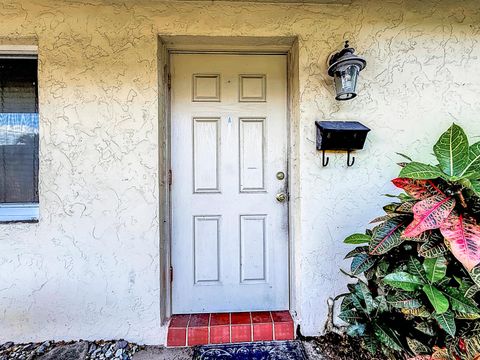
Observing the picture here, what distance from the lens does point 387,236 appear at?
151 cm

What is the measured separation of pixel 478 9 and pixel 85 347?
3.75 meters

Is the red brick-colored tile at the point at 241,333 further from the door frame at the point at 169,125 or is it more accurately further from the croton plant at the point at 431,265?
the croton plant at the point at 431,265

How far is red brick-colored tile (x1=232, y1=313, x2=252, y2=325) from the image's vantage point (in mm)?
2074

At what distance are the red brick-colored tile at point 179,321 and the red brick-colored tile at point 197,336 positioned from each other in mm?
83

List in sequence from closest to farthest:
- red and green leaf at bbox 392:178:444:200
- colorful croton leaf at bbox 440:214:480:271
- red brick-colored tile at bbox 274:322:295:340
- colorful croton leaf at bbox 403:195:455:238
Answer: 1. colorful croton leaf at bbox 440:214:480:271
2. colorful croton leaf at bbox 403:195:455:238
3. red and green leaf at bbox 392:178:444:200
4. red brick-colored tile at bbox 274:322:295:340

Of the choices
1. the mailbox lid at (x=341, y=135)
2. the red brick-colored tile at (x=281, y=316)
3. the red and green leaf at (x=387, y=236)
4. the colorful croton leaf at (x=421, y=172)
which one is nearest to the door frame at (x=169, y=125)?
the red brick-colored tile at (x=281, y=316)

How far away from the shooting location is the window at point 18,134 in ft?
6.81

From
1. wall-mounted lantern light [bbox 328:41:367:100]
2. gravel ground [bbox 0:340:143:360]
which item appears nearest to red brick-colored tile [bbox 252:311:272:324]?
gravel ground [bbox 0:340:143:360]

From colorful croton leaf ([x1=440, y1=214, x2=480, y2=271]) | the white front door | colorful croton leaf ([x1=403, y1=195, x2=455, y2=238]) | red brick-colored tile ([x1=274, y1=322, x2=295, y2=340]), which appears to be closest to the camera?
colorful croton leaf ([x1=440, y1=214, x2=480, y2=271])

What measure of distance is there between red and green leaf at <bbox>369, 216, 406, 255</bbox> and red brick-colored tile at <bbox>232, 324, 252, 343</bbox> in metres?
1.09

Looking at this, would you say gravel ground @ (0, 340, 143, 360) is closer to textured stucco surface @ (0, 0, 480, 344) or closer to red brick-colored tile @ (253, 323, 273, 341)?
textured stucco surface @ (0, 0, 480, 344)

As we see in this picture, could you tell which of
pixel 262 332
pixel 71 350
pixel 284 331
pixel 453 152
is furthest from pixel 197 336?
pixel 453 152

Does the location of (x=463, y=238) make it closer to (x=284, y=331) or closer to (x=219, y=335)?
(x=284, y=331)

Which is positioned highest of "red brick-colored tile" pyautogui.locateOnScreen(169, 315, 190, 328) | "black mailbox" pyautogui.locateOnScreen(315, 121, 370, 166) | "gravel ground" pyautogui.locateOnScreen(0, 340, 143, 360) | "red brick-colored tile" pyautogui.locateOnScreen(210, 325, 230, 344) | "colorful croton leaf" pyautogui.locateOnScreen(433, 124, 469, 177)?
"black mailbox" pyautogui.locateOnScreen(315, 121, 370, 166)
